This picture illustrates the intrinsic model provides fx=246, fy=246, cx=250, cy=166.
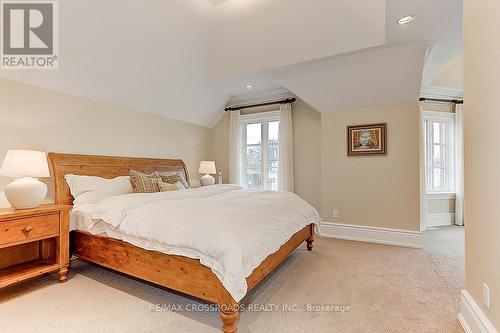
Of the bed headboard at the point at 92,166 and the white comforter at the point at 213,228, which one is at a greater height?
the bed headboard at the point at 92,166

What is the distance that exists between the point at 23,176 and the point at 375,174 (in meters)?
4.48

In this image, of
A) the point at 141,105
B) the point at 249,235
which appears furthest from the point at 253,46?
the point at 249,235

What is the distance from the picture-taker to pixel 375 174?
3967 mm

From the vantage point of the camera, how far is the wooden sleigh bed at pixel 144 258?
1.75m

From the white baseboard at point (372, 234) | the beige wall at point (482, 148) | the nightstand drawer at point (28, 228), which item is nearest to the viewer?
the beige wall at point (482, 148)

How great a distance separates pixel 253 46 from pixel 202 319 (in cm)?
344

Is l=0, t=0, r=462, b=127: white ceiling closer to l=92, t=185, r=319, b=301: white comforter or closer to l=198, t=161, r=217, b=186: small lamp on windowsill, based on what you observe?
l=198, t=161, r=217, b=186: small lamp on windowsill

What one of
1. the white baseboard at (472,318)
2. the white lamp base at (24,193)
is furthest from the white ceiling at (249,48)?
the white baseboard at (472,318)

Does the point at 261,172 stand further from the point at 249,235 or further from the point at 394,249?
the point at 249,235

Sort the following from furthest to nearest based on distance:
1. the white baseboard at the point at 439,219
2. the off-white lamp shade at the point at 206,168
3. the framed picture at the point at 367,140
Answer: the off-white lamp shade at the point at 206,168, the white baseboard at the point at 439,219, the framed picture at the point at 367,140

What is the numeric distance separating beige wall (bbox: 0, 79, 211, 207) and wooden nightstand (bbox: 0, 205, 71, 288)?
590mm

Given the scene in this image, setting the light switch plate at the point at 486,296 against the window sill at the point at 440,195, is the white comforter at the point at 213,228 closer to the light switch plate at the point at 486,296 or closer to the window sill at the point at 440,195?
the light switch plate at the point at 486,296

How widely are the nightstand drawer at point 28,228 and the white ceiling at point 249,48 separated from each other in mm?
1591

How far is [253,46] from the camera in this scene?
11.9 feet
